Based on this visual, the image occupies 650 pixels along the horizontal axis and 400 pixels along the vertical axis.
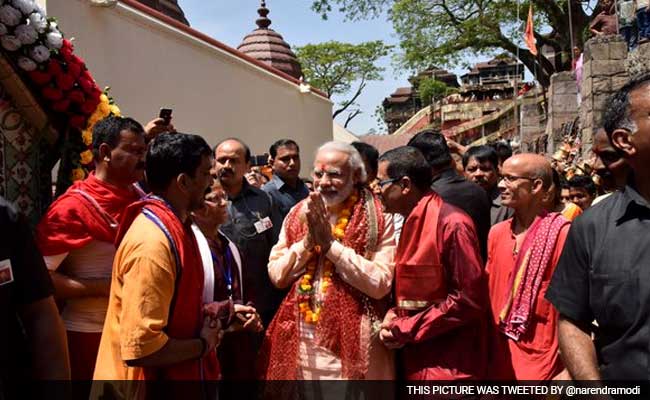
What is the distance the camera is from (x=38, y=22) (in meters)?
3.21

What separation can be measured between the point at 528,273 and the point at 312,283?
1130 millimetres

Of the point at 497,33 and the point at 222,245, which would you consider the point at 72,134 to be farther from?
the point at 497,33

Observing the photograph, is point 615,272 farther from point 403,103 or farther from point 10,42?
point 403,103

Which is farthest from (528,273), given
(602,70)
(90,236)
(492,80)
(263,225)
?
(492,80)

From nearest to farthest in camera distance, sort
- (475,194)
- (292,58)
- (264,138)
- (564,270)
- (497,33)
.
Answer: (564,270)
(475,194)
(264,138)
(292,58)
(497,33)

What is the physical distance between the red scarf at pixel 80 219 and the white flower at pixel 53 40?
848mm

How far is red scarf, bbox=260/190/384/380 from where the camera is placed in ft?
9.91

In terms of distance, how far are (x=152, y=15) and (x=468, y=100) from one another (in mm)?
31845

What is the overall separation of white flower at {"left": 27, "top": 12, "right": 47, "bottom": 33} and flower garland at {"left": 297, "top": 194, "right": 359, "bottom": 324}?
180 cm

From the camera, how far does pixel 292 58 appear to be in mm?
15570

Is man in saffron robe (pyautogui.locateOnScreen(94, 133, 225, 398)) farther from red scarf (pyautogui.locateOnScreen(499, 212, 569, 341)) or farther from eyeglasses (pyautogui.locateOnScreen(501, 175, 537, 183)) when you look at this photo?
eyeglasses (pyautogui.locateOnScreen(501, 175, 537, 183))

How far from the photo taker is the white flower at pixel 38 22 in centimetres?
319

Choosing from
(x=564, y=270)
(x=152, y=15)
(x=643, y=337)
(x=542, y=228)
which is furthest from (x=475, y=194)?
(x=152, y=15)

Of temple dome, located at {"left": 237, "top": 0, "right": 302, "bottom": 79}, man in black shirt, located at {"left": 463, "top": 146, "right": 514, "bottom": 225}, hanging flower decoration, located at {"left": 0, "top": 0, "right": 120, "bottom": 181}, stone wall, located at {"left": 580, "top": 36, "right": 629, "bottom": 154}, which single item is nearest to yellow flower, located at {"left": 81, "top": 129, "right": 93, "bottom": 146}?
hanging flower decoration, located at {"left": 0, "top": 0, "right": 120, "bottom": 181}
